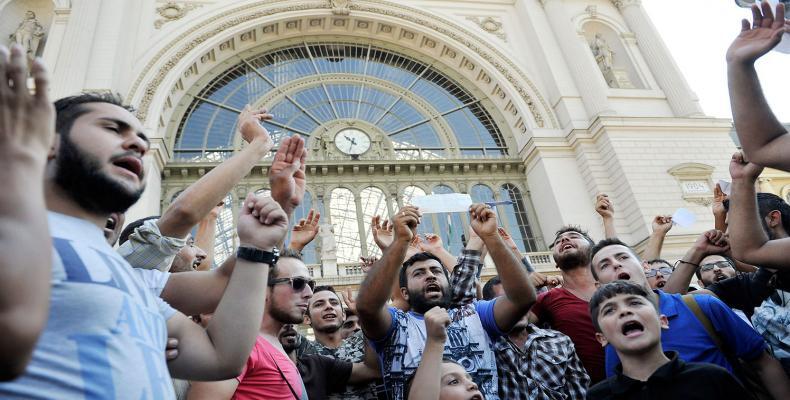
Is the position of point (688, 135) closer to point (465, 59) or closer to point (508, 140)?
point (508, 140)

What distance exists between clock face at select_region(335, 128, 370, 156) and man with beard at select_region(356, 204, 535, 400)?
13.4 m

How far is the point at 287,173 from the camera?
2.23m

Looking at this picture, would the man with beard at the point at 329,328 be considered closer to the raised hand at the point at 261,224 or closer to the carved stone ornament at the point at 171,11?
the raised hand at the point at 261,224

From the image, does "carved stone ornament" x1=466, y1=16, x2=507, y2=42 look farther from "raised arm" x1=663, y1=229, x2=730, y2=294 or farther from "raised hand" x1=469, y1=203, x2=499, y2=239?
"raised hand" x1=469, y1=203, x2=499, y2=239

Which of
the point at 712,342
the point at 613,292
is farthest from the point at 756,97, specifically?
the point at 712,342

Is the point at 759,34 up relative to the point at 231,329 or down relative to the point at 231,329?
up

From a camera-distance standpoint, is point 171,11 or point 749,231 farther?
point 171,11

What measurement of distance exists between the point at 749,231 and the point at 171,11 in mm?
18379

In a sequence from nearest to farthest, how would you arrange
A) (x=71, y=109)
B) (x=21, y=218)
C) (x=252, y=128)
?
(x=21, y=218) < (x=71, y=109) < (x=252, y=128)

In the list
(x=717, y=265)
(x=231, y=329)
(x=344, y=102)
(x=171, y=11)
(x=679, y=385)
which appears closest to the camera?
(x=231, y=329)

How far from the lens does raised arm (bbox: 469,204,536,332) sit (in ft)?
9.14

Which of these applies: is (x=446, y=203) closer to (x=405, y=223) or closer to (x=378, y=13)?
(x=405, y=223)

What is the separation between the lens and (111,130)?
1463 mm

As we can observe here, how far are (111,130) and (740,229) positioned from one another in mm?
2951
